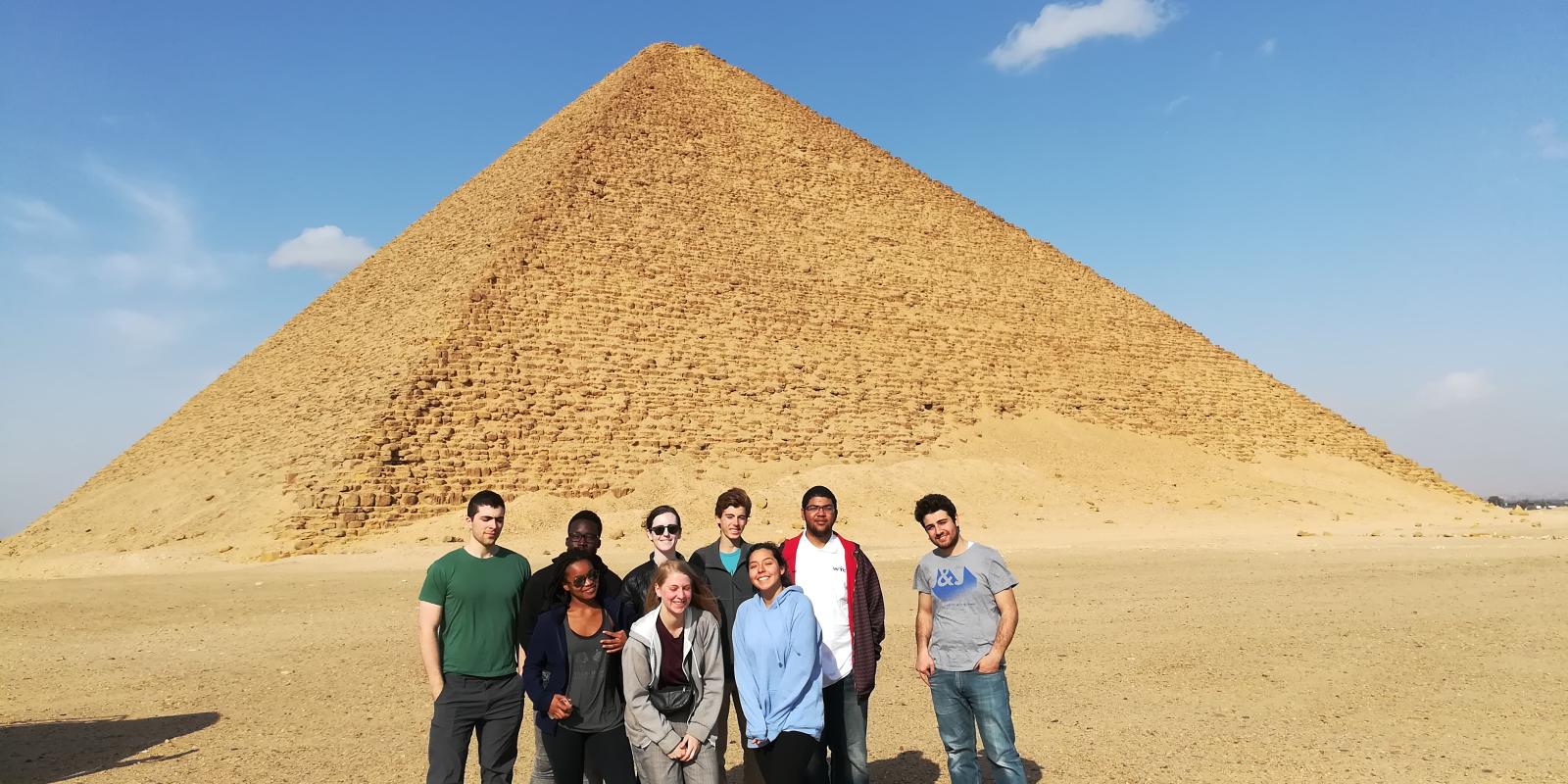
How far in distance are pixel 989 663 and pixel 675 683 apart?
1168 millimetres

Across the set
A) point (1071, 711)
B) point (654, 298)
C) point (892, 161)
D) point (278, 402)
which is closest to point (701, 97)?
point (892, 161)

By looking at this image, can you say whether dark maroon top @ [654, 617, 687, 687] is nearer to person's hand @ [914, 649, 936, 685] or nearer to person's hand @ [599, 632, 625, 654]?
person's hand @ [599, 632, 625, 654]

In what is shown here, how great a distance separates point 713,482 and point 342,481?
695cm

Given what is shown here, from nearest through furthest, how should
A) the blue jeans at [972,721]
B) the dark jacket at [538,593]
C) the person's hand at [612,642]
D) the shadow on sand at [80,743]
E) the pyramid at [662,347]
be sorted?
1. the person's hand at [612,642]
2. the dark jacket at [538,593]
3. the blue jeans at [972,721]
4. the shadow on sand at [80,743]
5. the pyramid at [662,347]

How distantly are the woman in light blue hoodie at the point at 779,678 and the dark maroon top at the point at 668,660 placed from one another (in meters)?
0.22

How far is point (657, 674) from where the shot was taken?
3.20m

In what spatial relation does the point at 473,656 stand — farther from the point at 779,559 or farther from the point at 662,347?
the point at 662,347

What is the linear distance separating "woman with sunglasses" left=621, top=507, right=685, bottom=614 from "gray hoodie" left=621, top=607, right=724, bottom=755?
46cm

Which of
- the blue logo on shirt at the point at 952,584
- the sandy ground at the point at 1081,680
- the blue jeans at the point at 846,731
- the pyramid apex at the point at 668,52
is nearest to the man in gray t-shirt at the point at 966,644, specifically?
the blue logo on shirt at the point at 952,584

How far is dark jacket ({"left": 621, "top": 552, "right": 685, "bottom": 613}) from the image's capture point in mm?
3668

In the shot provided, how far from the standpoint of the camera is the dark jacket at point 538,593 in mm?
3475

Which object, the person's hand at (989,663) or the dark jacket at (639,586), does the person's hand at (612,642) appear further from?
the person's hand at (989,663)

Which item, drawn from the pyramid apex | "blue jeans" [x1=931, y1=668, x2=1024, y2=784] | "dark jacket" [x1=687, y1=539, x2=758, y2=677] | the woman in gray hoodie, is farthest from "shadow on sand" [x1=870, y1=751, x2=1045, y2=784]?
the pyramid apex

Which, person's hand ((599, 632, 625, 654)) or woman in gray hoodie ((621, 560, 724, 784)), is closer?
woman in gray hoodie ((621, 560, 724, 784))
